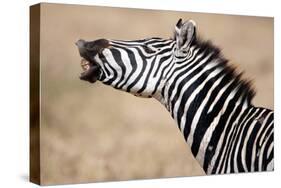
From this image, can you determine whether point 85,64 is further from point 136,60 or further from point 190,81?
point 190,81

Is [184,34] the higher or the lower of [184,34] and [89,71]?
the higher

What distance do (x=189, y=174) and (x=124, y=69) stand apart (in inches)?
54.3

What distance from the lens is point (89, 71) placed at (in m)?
7.70

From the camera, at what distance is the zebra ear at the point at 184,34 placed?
815 cm

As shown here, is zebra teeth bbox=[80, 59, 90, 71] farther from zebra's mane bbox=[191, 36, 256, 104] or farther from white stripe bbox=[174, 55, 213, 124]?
zebra's mane bbox=[191, 36, 256, 104]

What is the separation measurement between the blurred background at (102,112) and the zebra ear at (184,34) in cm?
8

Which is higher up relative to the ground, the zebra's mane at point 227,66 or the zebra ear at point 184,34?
the zebra ear at point 184,34

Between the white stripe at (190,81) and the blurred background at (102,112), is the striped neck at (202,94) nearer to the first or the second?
the white stripe at (190,81)

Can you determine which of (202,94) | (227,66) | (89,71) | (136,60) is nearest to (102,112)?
(89,71)

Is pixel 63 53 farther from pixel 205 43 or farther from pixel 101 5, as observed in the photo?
pixel 205 43

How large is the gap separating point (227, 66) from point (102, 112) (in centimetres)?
160

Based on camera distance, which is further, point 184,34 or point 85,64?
point 184,34

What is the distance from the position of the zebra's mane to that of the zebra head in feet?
0.44

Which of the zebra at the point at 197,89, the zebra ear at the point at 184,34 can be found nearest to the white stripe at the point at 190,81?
the zebra at the point at 197,89
